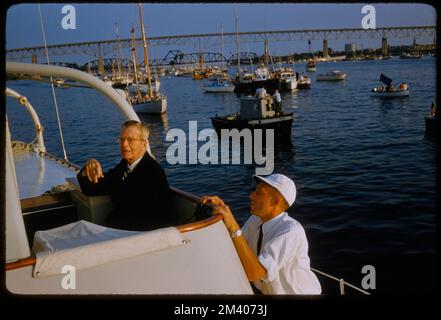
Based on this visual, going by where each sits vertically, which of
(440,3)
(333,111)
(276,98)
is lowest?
(333,111)

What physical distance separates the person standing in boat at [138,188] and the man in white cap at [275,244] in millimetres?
587

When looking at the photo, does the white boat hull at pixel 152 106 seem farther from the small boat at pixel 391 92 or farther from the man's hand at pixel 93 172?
the man's hand at pixel 93 172

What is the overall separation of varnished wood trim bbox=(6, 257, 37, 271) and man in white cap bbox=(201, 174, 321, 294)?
142 cm

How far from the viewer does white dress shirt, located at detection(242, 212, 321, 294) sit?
3.24m

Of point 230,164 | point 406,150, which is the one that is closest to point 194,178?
point 230,164

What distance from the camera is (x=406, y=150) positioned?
24.2 meters

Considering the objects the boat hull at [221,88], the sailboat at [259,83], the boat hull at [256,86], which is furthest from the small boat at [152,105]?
the boat hull at [221,88]

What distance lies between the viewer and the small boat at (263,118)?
91.0 ft

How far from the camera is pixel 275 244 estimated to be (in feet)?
10.7

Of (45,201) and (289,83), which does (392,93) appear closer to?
(289,83)

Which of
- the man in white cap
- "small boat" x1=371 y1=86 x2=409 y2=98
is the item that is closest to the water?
the man in white cap

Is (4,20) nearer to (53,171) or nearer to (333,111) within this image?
(53,171)

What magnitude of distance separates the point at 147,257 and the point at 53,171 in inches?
325

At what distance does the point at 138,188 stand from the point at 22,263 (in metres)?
1.46
